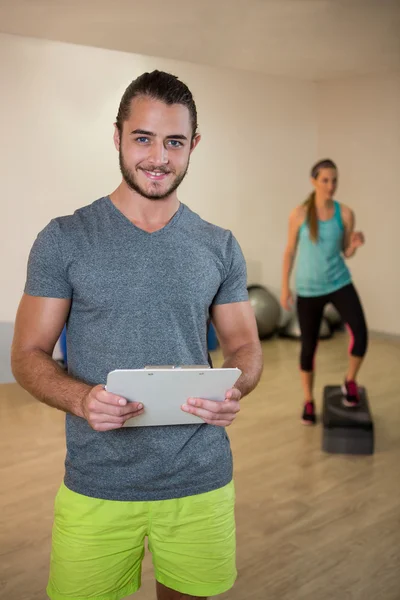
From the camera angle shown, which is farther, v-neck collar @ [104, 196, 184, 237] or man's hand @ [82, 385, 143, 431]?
v-neck collar @ [104, 196, 184, 237]

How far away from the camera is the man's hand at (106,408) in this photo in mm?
1261

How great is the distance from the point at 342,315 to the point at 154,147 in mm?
2797

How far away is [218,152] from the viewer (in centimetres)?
649

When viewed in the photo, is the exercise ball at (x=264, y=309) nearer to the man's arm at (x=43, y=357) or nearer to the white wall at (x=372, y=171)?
the white wall at (x=372, y=171)

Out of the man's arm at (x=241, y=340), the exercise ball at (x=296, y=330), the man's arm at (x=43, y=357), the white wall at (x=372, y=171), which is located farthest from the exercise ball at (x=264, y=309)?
the man's arm at (x=43, y=357)

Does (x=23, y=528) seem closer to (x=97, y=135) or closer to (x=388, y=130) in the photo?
(x=97, y=135)

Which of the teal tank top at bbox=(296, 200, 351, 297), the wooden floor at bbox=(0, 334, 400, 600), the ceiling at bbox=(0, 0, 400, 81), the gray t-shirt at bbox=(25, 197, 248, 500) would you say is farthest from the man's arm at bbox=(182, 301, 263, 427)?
the ceiling at bbox=(0, 0, 400, 81)

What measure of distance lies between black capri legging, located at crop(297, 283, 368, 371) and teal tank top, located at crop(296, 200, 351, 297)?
44mm

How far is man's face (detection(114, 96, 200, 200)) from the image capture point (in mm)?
1472

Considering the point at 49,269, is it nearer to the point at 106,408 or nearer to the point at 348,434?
the point at 106,408

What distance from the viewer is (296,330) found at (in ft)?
22.2

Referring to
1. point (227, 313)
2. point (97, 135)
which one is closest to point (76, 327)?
point (227, 313)

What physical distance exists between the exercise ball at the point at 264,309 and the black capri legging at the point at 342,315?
228 cm

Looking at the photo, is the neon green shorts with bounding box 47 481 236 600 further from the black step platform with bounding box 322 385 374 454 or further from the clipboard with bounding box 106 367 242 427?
the black step platform with bounding box 322 385 374 454
